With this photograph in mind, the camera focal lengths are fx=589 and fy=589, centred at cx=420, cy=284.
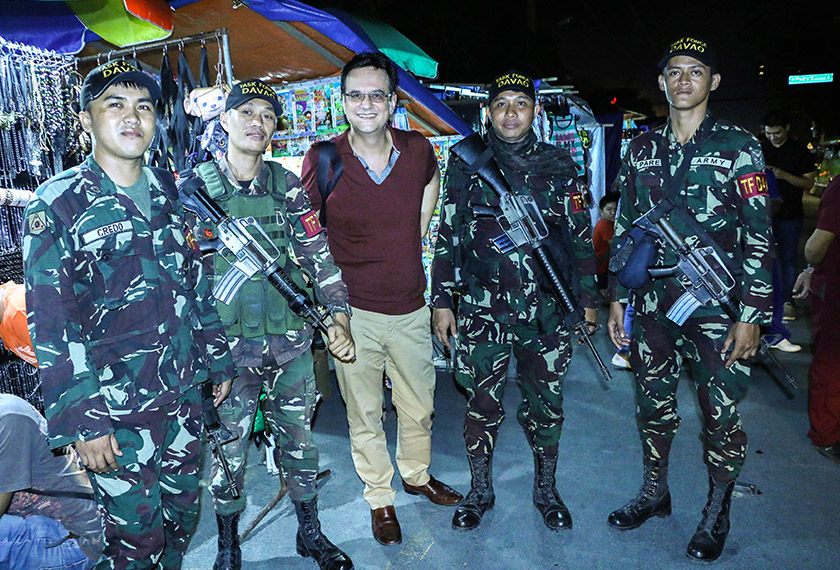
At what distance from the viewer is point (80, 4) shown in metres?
3.38

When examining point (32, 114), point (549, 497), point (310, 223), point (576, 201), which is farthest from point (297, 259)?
point (32, 114)

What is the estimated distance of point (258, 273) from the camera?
2512mm

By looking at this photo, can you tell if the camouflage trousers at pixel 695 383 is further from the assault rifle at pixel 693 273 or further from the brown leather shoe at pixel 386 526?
the brown leather shoe at pixel 386 526

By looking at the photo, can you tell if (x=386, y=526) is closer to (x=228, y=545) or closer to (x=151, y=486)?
(x=228, y=545)

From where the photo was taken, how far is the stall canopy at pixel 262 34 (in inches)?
130

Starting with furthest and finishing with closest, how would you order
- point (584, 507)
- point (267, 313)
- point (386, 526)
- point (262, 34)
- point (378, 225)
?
point (262, 34) → point (584, 507) → point (386, 526) → point (378, 225) → point (267, 313)

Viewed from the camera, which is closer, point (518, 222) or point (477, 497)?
point (518, 222)

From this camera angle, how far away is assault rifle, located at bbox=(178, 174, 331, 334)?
7.85ft

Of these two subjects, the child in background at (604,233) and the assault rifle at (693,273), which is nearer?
the assault rifle at (693,273)

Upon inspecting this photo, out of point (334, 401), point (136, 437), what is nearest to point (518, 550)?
point (136, 437)

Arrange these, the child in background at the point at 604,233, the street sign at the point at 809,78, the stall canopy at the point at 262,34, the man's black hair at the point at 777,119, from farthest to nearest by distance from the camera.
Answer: the street sign at the point at 809,78 < the child in background at the point at 604,233 < the man's black hair at the point at 777,119 < the stall canopy at the point at 262,34

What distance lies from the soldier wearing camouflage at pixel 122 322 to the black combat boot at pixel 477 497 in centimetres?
134

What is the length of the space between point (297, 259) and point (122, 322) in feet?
2.94

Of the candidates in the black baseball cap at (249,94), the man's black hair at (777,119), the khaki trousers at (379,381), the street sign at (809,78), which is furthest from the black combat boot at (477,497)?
the street sign at (809,78)
